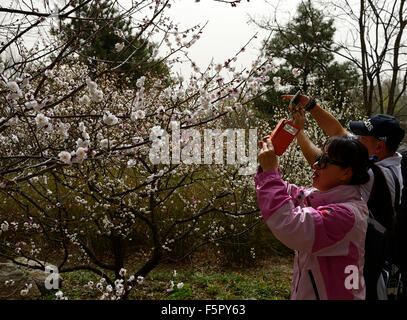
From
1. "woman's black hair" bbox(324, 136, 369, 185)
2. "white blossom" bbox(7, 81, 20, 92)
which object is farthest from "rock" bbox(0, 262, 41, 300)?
"woman's black hair" bbox(324, 136, 369, 185)

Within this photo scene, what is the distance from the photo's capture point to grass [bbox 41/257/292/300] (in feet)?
12.9

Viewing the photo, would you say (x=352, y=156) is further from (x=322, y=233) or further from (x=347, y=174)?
(x=322, y=233)

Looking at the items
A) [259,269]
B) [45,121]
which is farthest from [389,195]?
→ [259,269]

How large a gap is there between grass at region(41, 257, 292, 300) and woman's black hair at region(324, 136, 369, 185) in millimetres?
2928

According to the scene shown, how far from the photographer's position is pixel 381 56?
20.4 ft

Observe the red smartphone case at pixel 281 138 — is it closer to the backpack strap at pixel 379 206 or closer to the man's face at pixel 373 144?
the backpack strap at pixel 379 206

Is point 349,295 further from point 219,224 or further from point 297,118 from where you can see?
point 219,224

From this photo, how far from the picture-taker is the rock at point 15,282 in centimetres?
371

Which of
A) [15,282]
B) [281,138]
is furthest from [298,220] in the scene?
[15,282]

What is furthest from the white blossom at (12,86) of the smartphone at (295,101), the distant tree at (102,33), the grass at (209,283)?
the grass at (209,283)

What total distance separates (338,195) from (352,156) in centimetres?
17

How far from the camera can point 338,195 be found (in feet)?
4.25

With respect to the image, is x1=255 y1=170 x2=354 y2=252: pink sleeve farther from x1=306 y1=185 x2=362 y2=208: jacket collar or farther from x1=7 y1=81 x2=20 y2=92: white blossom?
x1=7 y1=81 x2=20 y2=92: white blossom

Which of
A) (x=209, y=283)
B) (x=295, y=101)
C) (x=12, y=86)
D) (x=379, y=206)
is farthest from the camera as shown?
(x=209, y=283)
